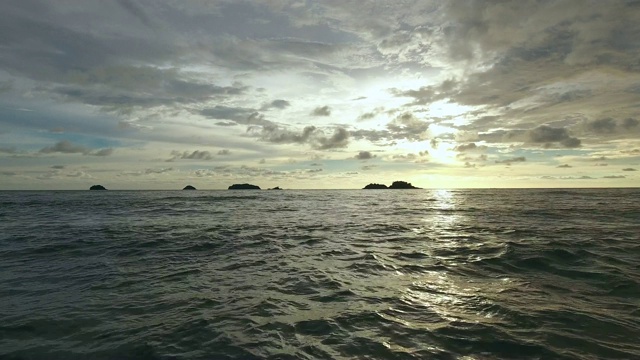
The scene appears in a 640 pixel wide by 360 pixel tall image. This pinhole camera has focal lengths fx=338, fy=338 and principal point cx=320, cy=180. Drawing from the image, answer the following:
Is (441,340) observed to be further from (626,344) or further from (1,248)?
(1,248)

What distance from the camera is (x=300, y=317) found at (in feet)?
26.1

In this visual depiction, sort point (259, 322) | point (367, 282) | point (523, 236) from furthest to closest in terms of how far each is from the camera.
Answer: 1. point (523, 236)
2. point (367, 282)
3. point (259, 322)

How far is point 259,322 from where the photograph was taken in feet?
25.0

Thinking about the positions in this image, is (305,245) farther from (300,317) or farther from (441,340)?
(441,340)

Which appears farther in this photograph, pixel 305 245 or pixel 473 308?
pixel 305 245

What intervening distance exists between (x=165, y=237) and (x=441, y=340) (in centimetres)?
1840

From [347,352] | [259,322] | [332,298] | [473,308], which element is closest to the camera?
[347,352]

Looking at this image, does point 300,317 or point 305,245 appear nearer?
point 300,317

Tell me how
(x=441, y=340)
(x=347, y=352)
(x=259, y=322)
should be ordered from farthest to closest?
(x=259, y=322)
(x=441, y=340)
(x=347, y=352)

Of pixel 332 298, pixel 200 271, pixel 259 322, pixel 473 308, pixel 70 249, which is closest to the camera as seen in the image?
pixel 259 322

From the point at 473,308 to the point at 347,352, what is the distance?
13.3 ft

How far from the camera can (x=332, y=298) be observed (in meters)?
9.25

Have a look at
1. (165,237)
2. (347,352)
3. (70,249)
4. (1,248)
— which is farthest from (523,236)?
(1,248)

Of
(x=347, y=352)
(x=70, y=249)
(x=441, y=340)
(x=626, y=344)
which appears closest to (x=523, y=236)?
(x=626, y=344)
